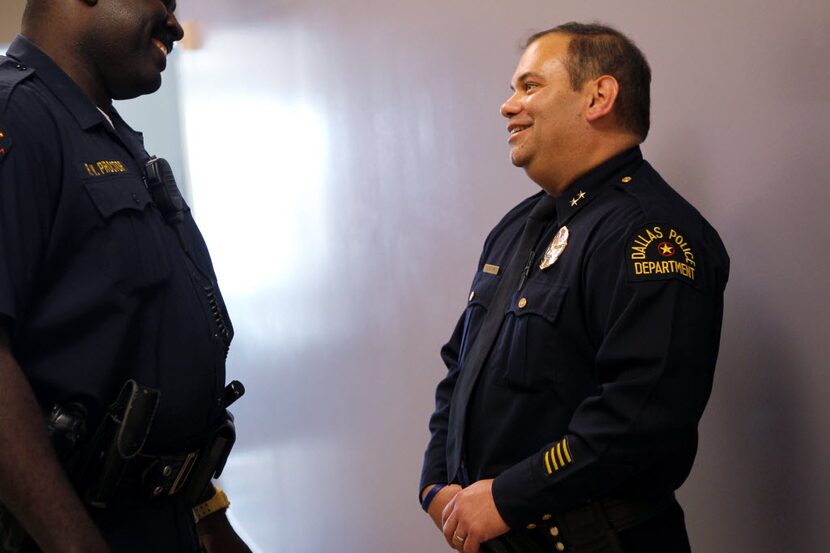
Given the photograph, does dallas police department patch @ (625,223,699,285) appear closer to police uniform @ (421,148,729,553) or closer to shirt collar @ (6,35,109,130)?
police uniform @ (421,148,729,553)

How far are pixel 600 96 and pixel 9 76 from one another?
2.75 ft

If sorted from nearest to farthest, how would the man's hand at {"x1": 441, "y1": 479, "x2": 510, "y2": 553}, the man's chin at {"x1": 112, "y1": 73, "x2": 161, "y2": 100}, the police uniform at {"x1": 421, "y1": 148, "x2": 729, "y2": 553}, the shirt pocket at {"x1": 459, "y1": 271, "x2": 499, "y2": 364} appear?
the police uniform at {"x1": 421, "y1": 148, "x2": 729, "y2": 553}, the man's hand at {"x1": 441, "y1": 479, "x2": 510, "y2": 553}, the man's chin at {"x1": 112, "y1": 73, "x2": 161, "y2": 100}, the shirt pocket at {"x1": 459, "y1": 271, "x2": 499, "y2": 364}

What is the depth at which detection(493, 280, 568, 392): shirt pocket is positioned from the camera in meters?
1.34

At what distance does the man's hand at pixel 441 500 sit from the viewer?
149cm

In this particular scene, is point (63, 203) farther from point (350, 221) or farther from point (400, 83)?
point (350, 221)

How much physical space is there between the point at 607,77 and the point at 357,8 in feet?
4.21

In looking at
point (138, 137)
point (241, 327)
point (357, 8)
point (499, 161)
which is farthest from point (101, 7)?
point (241, 327)

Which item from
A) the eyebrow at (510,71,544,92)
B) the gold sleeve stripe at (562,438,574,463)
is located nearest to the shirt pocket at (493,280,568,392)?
the gold sleeve stripe at (562,438,574,463)

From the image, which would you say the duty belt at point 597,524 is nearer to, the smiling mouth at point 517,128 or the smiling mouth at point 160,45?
the smiling mouth at point 517,128

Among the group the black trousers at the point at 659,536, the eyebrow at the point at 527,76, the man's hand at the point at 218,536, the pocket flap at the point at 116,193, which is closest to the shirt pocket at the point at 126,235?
the pocket flap at the point at 116,193

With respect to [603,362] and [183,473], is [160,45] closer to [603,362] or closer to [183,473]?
[183,473]

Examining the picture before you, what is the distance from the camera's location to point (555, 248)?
142cm

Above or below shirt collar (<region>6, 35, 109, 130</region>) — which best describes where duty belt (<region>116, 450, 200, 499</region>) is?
below

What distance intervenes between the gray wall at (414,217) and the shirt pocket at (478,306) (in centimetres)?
35
